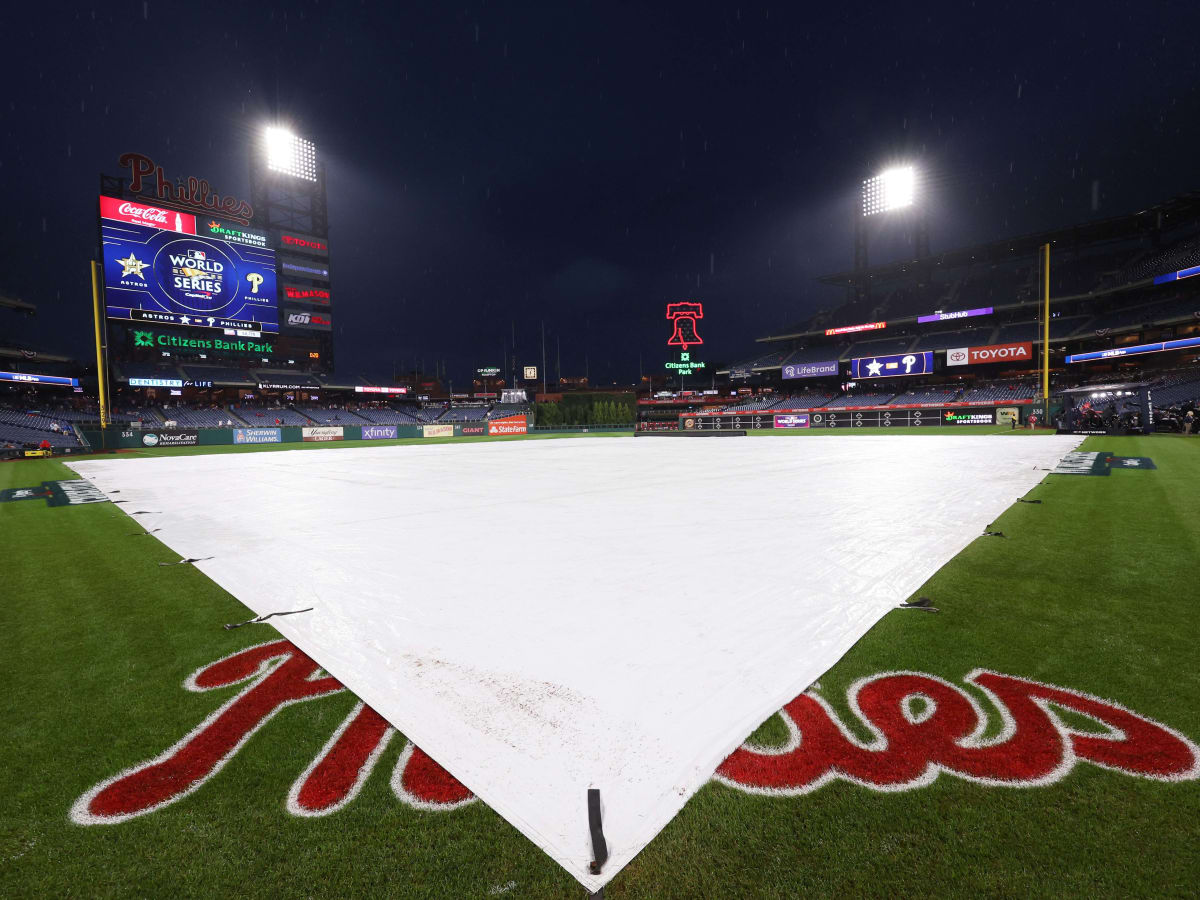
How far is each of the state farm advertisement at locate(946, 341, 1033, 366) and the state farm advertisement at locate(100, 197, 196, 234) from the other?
2548 inches

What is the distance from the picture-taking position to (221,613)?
3896mm

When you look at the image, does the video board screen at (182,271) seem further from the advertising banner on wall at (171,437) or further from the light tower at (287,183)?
the light tower at (287,183)

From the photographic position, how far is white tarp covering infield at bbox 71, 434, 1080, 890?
2102 mm

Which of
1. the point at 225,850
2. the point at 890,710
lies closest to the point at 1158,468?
the point at 890,710

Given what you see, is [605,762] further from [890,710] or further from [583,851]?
[890,710]

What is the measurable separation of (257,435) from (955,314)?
63.0m

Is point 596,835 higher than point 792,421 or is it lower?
lower

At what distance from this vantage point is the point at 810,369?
198 ft

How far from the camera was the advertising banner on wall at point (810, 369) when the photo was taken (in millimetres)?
58844

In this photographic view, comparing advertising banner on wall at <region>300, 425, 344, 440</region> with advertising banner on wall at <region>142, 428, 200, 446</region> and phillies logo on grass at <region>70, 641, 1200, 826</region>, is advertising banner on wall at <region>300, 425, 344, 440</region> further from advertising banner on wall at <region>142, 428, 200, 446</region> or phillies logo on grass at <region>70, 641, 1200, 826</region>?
phillies logo on grass at <region>70, 641, 1200, 826</region>

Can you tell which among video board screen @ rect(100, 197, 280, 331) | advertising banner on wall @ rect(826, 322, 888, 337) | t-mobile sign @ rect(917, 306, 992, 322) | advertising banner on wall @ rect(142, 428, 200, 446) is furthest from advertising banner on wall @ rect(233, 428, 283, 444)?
t-mobile sign @ rect(917, 306, 992, 322)

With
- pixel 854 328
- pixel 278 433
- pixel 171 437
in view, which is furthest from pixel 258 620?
Answer: pixel 854 328

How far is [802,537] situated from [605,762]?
4137 mm

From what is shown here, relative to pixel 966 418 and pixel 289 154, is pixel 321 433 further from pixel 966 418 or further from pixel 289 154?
pixel 966 418
